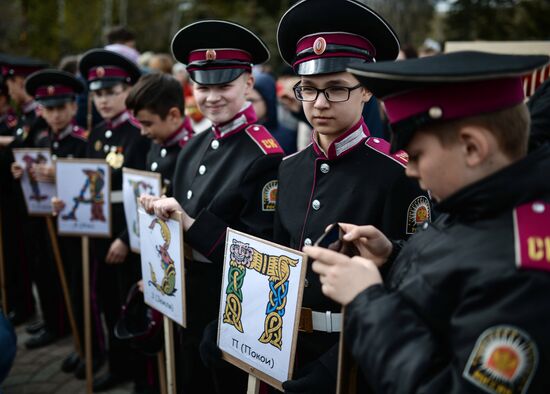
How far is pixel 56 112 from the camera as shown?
461 centimetres

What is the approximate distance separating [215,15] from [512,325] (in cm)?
2949

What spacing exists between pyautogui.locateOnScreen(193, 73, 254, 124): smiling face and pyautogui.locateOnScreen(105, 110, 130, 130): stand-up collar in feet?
4.66

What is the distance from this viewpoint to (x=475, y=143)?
134cm

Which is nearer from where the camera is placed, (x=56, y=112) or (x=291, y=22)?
(x=291, y=22)

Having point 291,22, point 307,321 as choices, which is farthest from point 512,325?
point 291,22

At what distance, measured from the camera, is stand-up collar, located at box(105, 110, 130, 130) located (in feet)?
13.7

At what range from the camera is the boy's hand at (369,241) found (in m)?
1.77

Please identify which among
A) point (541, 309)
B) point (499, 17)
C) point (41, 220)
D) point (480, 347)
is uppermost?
point (499, 17)

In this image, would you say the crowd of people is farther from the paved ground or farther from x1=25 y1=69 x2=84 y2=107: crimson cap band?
the paved ground

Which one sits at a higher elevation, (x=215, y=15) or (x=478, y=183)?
(x=215, y=15)

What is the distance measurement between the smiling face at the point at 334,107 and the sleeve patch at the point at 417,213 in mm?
436

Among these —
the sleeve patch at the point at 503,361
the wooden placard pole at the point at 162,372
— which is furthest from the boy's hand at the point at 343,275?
the wooden placard pole at the point at 162,372

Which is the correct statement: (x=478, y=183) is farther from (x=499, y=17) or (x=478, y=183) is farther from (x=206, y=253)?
(x=499, y=17)

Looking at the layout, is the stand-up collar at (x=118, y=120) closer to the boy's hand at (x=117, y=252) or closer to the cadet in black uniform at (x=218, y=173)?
the boy's hand at (x=117, y=252)
